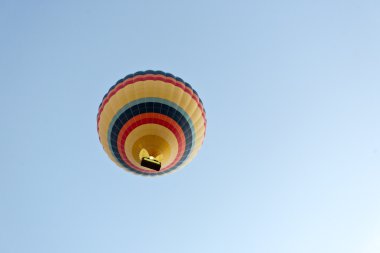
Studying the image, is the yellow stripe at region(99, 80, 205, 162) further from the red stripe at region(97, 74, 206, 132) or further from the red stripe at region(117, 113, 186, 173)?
the red stripe at region(117, 113, 186, 173)

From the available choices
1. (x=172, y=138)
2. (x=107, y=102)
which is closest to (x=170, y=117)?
(x=172, y=138)

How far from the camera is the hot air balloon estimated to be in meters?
14.1

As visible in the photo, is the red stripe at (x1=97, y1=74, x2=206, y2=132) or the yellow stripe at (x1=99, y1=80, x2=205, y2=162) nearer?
the yellow stripe at (x1=99, y1=80, x2=205, y2=162)

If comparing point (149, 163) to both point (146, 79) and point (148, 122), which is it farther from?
point (146, 79)

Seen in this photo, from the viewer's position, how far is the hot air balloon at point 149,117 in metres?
14.1

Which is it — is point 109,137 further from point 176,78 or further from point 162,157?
point 176,78

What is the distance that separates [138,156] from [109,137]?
1.69 metres

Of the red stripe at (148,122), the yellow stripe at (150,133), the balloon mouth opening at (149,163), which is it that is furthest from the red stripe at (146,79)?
the balloon mouth opening at (149,163)

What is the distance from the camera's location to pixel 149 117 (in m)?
14.1

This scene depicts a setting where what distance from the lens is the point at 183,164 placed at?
632 inches

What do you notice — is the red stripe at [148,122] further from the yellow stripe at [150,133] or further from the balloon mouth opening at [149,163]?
the balloon mouth opening at [149,163]

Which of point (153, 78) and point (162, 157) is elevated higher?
point (153, 78)

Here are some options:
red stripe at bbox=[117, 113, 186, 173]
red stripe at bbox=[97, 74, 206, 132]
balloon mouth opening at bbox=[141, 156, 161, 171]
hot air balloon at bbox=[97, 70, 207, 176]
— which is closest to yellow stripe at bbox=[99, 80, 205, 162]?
hot air balloon at bbox=[97, 70, 207, 176]

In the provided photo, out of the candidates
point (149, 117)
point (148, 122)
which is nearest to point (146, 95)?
point (149, 117)
